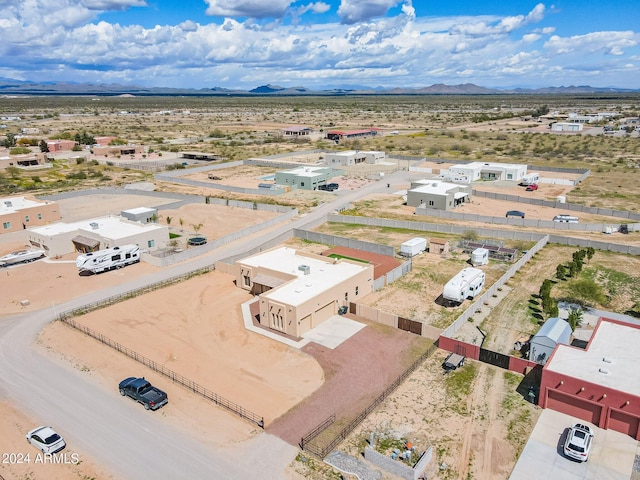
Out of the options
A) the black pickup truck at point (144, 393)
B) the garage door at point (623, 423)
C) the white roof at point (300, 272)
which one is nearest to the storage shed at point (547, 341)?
the garage door at point (623, 423)

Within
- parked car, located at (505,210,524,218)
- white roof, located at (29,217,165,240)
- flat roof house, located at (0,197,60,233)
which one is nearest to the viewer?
white roof, located at (29,217,165,240)

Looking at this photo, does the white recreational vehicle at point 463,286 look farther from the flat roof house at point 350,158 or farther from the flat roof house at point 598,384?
the flat roof house at point 350,158

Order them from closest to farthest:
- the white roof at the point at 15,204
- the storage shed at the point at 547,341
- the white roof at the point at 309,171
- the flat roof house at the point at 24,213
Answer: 1. the storage shed at the point at 547,341
2. the flat roof house at the point at 24,213
3. the white roof at the point at 15,204
4. the white roof at the point at 309,171

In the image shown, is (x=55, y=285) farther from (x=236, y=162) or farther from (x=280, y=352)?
(x=236, y=162)

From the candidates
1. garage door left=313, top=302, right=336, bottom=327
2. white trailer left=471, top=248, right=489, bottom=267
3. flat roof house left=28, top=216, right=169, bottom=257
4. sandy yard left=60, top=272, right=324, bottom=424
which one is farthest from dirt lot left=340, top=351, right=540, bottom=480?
flat roof house left=28, top=216, right=169, bottom=257

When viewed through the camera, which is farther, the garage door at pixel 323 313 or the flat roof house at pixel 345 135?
the flat roof house at pixel 345 135

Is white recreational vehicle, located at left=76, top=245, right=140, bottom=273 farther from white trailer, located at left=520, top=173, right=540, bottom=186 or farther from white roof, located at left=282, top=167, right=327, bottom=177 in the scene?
white trailer, located at left=520, top=173, right=540, bottom=186

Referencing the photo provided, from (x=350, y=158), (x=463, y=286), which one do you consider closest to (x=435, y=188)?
(x=350, y=158)
